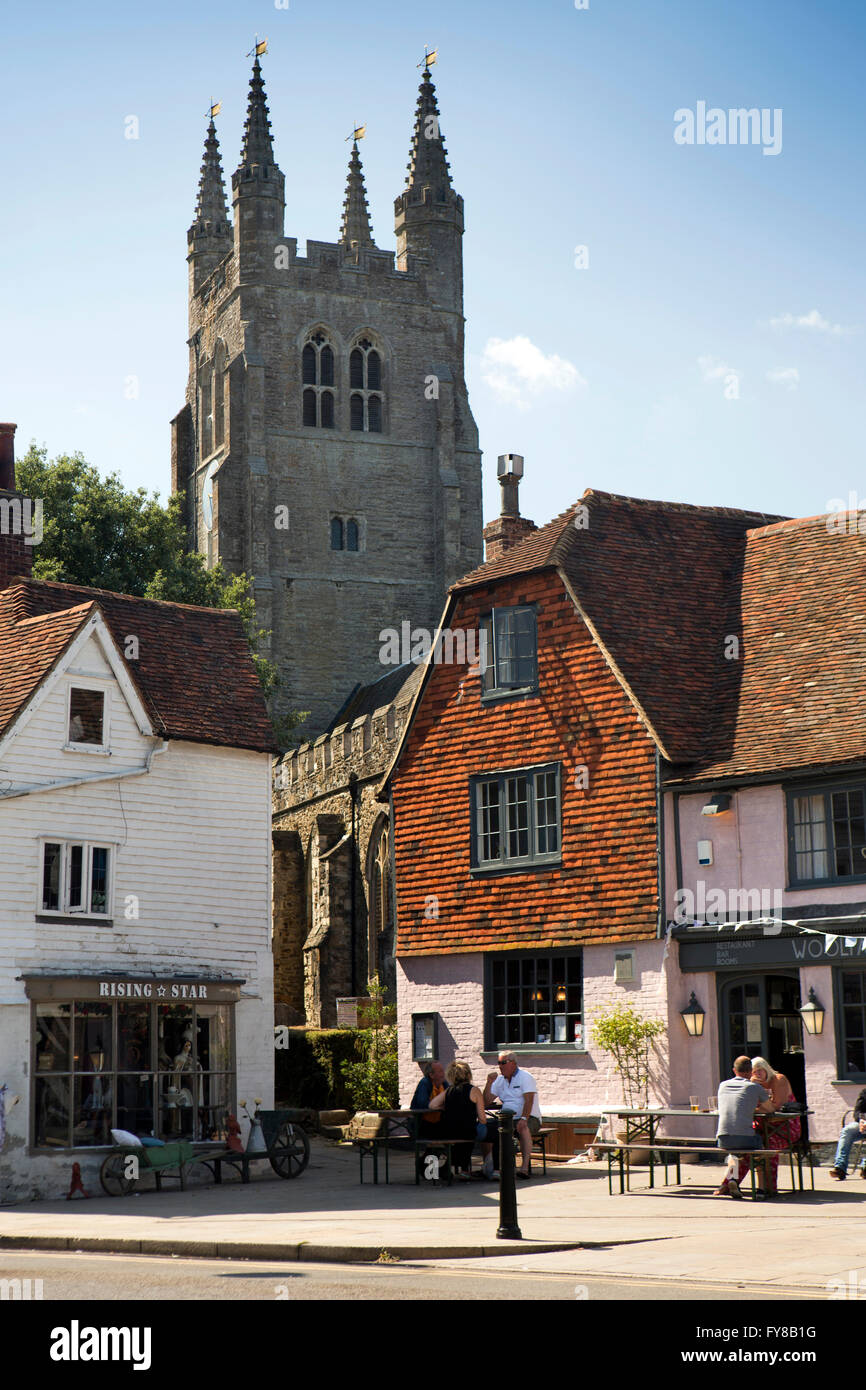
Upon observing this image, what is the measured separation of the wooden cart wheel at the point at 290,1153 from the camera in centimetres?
2341

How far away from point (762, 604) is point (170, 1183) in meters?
12.2

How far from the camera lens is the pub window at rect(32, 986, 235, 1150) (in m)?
23.8

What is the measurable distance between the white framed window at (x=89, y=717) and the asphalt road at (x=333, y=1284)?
1191cm

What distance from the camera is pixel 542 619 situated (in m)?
27.6

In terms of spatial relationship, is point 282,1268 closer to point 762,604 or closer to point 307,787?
point 762,604

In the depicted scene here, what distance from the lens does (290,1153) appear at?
23422 mm

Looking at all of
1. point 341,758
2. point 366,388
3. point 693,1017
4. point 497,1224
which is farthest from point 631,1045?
point 366,388

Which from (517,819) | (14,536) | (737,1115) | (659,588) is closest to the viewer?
(737,1115)

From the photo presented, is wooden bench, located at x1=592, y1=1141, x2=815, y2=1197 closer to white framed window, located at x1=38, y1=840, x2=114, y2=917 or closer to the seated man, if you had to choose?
the seated man

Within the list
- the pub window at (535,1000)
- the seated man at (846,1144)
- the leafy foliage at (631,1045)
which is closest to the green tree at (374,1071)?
the pub window at (535,1000)

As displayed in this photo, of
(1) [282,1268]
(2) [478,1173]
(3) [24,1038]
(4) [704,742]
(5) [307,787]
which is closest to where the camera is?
(1) [282,1268]

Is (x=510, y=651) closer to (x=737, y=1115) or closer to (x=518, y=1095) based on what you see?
(x=518, y=1095)

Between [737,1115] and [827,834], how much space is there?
6.28 metres
